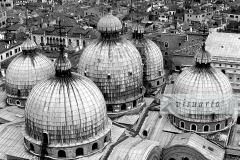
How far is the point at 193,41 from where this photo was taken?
65.9m

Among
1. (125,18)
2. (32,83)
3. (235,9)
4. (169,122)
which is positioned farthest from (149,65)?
(235,9)

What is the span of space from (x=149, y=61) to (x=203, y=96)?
11418 millimetres

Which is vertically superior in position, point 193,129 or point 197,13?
point 197,13

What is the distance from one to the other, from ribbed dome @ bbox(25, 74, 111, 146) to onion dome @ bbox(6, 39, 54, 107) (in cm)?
994

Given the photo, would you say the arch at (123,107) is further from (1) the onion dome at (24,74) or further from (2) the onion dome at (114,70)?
(1) the onion dome at (24,74)

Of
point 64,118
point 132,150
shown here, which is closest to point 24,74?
point 64,118

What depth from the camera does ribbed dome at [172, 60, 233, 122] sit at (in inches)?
1658

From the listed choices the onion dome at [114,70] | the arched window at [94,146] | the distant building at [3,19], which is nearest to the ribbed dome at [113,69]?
the onion dome at [114,70]

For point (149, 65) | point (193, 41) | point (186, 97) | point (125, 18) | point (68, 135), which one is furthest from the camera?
point (125, 18)

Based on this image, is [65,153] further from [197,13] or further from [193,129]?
[197,13]

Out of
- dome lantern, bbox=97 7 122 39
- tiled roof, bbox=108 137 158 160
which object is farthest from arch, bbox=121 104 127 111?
dome lantern, bbox=97 7 122 39

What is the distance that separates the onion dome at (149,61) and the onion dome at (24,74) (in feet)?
38.5

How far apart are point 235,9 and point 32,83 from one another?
82057mm

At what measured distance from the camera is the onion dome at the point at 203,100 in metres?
42.2
